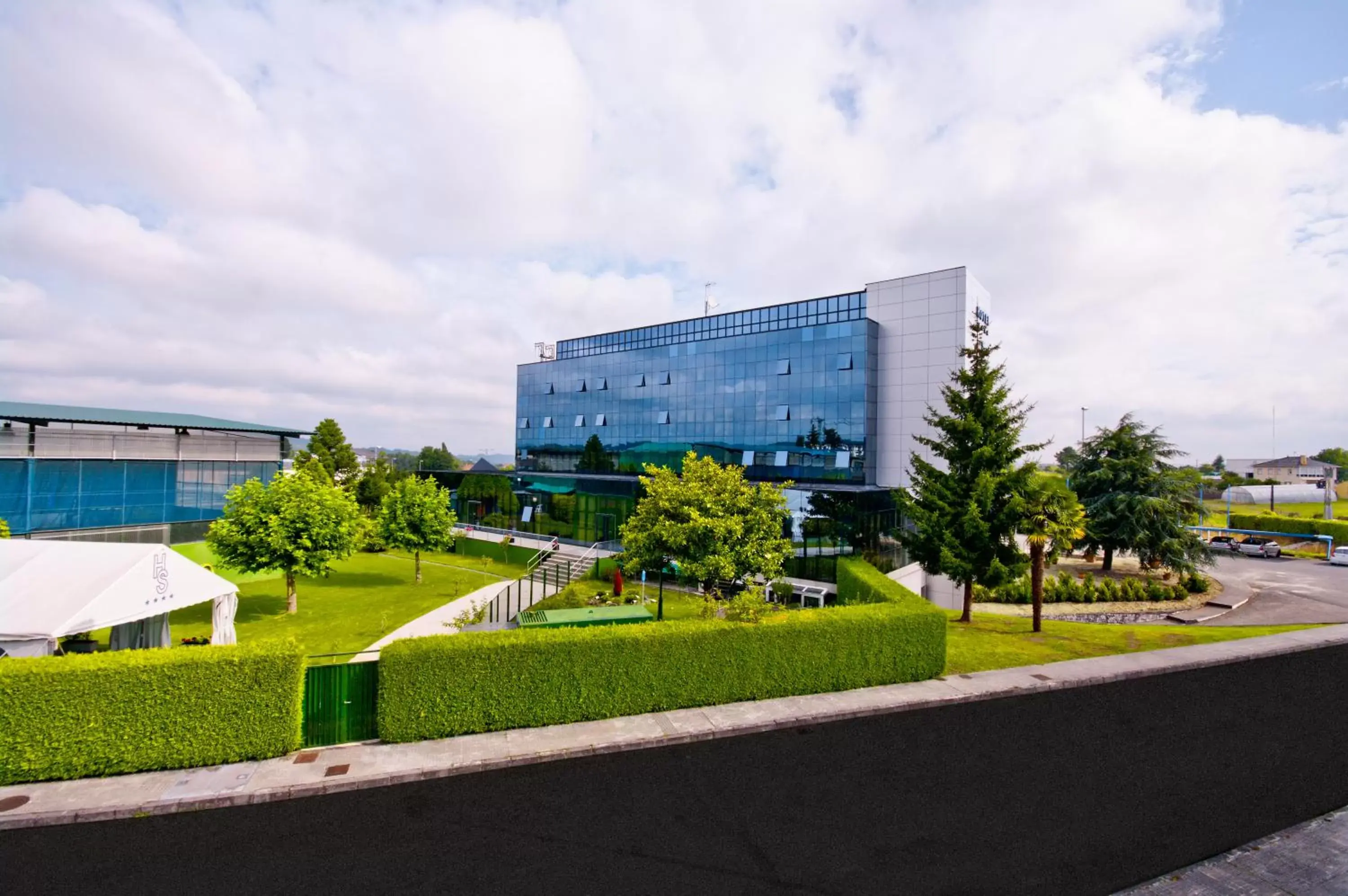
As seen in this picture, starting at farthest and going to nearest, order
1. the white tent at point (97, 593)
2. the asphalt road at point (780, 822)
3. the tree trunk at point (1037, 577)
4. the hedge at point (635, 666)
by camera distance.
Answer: the tree trunk at point (1037, 577)
the hedge at point (635, 666)
the white tent at point (97, 593)
the asphalt road at point (780, 822)

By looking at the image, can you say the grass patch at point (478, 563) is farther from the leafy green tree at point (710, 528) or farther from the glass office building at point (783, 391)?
the leafy green tree at point (710, 528)

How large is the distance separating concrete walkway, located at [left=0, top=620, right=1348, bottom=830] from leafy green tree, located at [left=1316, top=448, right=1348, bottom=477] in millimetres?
204737

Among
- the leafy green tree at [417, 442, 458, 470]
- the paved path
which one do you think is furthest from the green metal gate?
the leafy green tree at [417, 442, 458, 470]

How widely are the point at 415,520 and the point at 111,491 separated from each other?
1483 cm

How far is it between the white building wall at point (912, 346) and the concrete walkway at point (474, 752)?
24.7m

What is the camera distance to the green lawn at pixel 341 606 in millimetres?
21989

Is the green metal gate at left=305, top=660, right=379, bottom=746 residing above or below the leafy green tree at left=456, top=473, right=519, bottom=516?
below

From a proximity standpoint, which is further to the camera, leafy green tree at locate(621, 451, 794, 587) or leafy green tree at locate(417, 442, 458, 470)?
leafy green tree at locate(417, 442, 458, 470)

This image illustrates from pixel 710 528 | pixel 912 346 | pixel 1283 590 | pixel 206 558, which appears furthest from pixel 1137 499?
pixel 206 558

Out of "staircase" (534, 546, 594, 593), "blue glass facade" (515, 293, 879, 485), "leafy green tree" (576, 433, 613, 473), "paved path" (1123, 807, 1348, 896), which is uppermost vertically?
"blue glass facade" (515, 293, 879, 485)

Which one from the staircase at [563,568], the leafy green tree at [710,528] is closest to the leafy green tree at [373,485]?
the staircase at [563,568]

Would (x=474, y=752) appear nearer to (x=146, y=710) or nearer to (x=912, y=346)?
(x=146, y=710)

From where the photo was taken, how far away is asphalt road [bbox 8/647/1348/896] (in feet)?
28.0

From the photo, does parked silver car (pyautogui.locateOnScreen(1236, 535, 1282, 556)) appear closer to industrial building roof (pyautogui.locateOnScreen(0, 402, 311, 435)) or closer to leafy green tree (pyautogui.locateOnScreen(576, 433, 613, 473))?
leafy green tree (pyautogui.locateOnScreen(576, 433, 613, 473))
